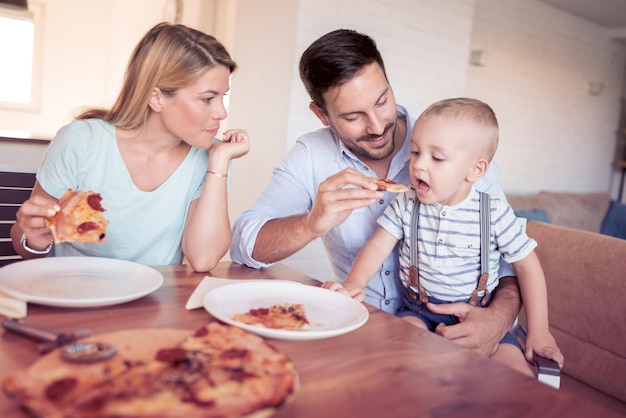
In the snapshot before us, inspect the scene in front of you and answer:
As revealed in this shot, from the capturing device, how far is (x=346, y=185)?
171 cm

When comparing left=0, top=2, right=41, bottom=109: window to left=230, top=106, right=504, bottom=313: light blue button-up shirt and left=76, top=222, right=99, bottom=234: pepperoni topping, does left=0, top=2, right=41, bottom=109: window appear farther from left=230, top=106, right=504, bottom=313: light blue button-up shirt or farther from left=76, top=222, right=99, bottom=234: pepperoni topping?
left=76, top=222, right=99, bottom=234: pepperoni topping

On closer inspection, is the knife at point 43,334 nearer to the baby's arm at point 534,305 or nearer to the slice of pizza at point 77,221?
the slice of pizza at point 77,221

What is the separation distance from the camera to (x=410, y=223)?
5.85 feet

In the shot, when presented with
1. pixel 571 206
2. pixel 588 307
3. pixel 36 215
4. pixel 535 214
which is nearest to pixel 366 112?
pixel 36 215

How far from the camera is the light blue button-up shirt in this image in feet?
6.46

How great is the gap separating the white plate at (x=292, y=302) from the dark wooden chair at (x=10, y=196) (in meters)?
2.01

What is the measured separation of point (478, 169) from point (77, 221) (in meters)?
1.24

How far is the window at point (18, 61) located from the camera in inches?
302

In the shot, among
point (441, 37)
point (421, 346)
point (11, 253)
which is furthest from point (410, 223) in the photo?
point (441, 37)

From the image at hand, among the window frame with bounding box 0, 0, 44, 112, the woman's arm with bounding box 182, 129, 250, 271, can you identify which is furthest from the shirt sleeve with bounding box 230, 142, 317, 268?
the window frame with bounding box 0, 0, 44, 112

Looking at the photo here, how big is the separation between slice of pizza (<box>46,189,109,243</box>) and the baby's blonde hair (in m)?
1.05

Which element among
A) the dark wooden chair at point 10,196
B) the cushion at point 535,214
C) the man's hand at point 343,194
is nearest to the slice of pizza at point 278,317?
the man's hand at point 343,194

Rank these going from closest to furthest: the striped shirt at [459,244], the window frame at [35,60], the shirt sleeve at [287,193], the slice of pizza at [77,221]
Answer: the slice of pizza at [77,221] < the striped shirt at [459,244] < the shirt sleeve at [287,193] < the window frame at [35,60]

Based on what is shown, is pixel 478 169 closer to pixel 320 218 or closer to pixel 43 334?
pixel 320 218
